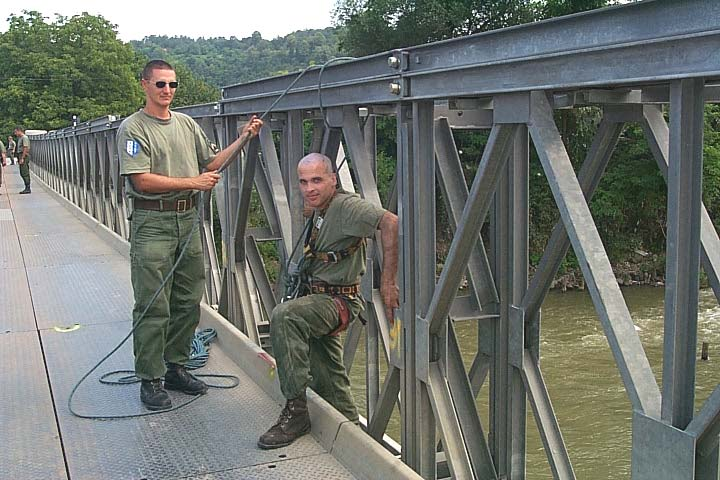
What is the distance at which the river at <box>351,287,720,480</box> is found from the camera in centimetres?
1473

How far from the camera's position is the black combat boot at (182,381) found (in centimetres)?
521

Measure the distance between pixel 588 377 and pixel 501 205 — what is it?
622 inches

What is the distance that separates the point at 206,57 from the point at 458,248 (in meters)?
130

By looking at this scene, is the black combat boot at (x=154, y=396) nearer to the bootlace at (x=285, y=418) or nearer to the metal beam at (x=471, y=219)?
the bootlace at (x=285, y=418)

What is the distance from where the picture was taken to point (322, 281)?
15.0 ft

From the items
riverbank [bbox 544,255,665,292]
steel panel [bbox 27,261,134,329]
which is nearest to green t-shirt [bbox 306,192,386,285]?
steel panel [bbox 27,261,134,329]

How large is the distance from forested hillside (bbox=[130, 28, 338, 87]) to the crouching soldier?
88.8 metres

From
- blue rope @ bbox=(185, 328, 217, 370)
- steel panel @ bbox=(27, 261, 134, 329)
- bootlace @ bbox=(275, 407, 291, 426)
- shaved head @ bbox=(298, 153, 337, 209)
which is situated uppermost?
shaved head @ bbox=(298, 153, 337, 209)

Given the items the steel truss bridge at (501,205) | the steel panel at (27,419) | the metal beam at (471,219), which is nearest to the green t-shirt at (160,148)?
the steel truss bridge at (501,205)

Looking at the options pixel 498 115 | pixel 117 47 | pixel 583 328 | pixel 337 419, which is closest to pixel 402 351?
pixel 337 419

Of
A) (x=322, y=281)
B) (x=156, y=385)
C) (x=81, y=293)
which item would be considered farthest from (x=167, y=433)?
(x=81, y=293)

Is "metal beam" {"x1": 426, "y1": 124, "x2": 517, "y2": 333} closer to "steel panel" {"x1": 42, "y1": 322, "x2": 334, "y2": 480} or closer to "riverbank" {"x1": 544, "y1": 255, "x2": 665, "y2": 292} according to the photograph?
"steel panel" {"x1": 42, "y1": 322, "x2": 334, "y2": 480}

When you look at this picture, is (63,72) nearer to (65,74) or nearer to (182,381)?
(65,74)

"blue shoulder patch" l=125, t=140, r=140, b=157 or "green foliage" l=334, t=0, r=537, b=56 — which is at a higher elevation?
"green foliage" l=334, t=0, r=537, b=56
